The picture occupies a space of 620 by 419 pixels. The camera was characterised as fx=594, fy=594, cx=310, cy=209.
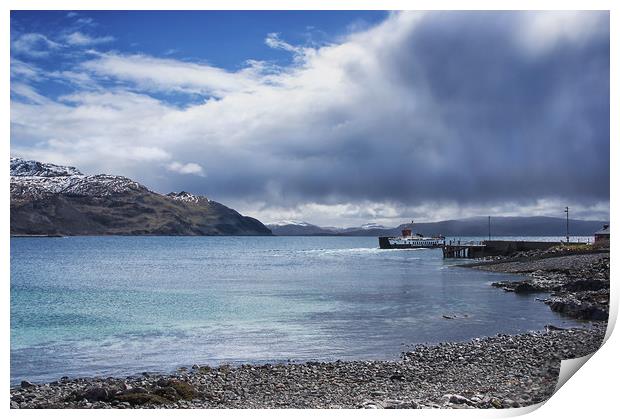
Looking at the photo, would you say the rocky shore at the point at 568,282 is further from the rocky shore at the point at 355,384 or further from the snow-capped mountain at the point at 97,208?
the snow-capped mountain at the point at 97,208

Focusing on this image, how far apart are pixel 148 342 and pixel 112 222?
116ft

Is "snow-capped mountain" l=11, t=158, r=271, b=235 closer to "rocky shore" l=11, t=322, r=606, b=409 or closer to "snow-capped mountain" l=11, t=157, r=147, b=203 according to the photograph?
"snow-capped mountain" l=11, t=157, r=147, b=203

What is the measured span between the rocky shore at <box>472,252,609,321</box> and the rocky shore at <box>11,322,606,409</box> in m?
3.54

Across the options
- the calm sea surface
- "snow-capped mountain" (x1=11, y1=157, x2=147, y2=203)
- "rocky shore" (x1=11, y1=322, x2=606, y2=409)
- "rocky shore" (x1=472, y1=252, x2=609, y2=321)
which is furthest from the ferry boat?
"rocky shore" (x1=11, y1=322, x2=606, y2=409)

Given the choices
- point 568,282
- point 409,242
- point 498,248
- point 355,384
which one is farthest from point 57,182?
point 409,242

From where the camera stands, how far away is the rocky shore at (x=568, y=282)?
12.3 metres

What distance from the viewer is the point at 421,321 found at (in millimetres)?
12539

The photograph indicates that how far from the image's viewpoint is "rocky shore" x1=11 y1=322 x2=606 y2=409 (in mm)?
6113

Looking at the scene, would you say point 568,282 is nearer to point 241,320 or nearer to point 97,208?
point 241,320

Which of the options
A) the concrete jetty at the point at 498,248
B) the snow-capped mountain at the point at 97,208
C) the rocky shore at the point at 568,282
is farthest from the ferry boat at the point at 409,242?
the rocky shore at the point at 568,282
